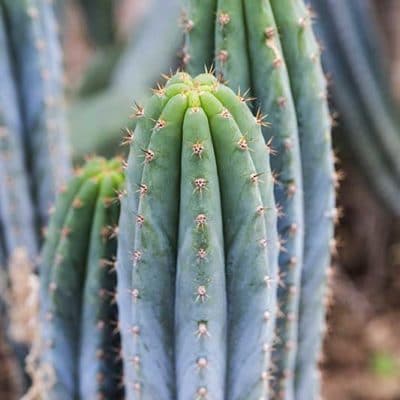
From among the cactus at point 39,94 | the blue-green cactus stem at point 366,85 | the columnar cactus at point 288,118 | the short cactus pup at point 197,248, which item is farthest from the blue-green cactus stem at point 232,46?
the blue-green cactus stem at point 366,85

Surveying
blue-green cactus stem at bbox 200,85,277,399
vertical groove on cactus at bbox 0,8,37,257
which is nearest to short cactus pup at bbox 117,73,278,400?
blue-green cactus stem at bbox 200,85,277,399

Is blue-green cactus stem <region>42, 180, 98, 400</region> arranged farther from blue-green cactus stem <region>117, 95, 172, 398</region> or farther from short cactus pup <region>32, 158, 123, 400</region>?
blue-green cactus stem <region>117, 95, 172, 398</region>

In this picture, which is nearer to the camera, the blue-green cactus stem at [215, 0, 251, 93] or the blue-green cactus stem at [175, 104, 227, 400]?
the blue-green cactus stem at [175, 104, 227, 400]

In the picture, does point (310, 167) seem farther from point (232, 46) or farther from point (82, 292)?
point (82, 292)

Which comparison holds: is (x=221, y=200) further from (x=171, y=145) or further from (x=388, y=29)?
(x=388, y=29)

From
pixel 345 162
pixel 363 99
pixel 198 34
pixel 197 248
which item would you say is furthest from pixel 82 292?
pixel 345 162
